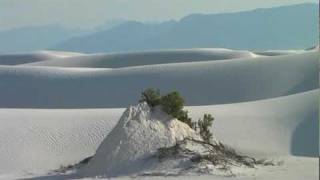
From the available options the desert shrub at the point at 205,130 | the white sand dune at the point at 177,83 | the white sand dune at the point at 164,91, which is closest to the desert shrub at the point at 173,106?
the desert shrub at the point at 205,130

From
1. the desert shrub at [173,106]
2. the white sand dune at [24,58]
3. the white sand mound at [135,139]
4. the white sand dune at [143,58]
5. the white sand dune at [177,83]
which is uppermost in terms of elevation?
the white sand dune at [24,58]

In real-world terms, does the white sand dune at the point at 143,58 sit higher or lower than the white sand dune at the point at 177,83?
higher

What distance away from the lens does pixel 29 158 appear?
19453 mm

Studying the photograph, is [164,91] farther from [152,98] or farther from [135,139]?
[135,139]

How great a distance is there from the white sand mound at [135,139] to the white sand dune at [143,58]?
69.4 meters

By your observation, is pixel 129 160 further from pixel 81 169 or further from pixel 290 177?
pixel 290 177

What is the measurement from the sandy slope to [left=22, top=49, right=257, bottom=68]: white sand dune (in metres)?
60.6

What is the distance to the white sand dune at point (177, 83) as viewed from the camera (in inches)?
1695

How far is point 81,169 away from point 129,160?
1.73 m

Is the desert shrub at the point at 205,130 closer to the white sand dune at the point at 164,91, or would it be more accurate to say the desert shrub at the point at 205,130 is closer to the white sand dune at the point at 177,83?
the white sand dune at the point at 164,91

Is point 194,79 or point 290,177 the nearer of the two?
point 290,177

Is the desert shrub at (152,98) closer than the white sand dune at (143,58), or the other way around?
the desert shrub at (152,98)

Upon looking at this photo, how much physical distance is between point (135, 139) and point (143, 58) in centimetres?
7451

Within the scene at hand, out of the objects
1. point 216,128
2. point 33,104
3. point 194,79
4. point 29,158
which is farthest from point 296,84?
point 29,158
